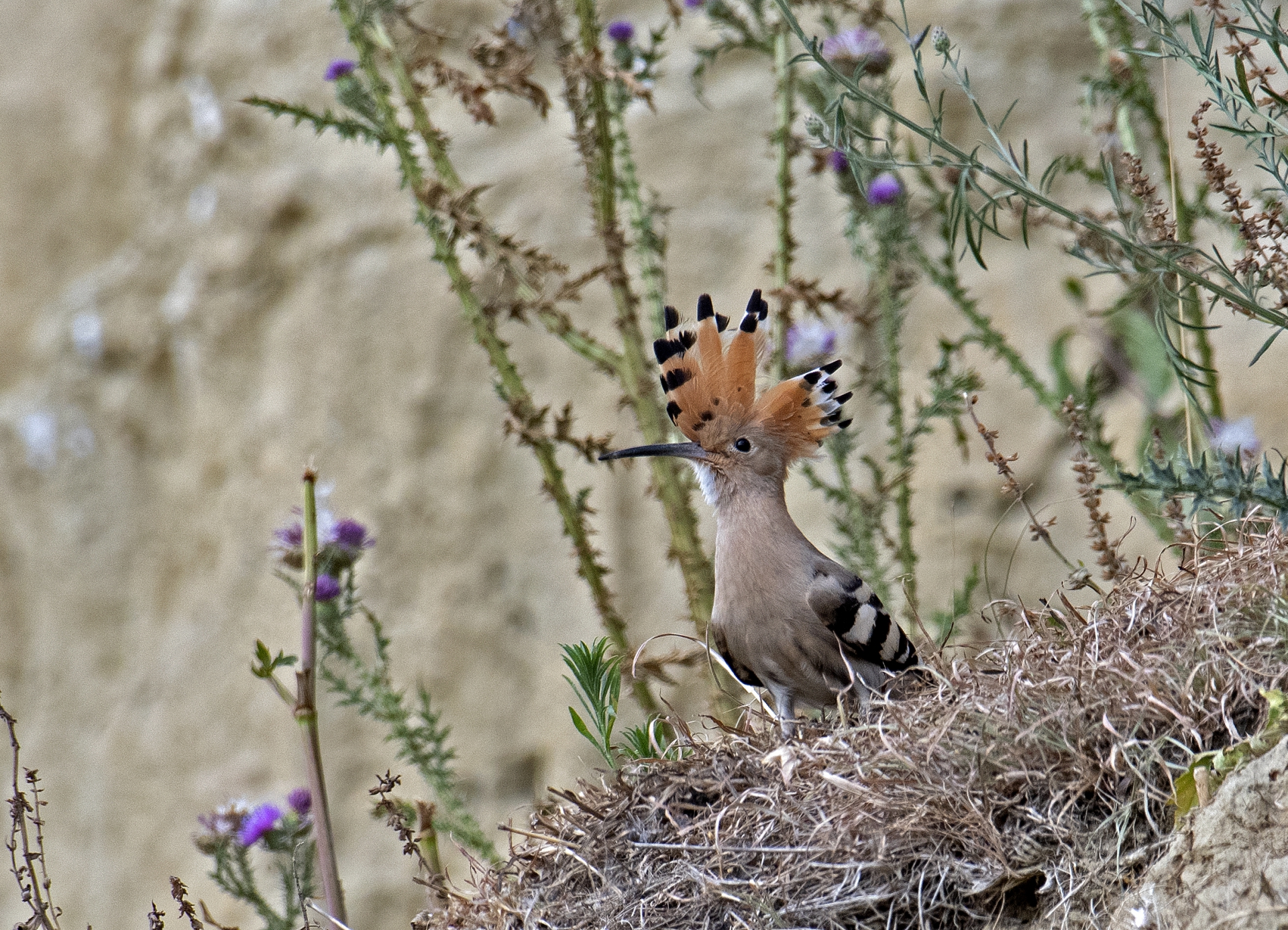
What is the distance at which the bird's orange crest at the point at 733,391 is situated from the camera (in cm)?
A: 265

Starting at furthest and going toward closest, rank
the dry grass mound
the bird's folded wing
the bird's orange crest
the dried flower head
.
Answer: the dried flower head < the bird's orange crest < the bird's folded wing < the dry grass mound

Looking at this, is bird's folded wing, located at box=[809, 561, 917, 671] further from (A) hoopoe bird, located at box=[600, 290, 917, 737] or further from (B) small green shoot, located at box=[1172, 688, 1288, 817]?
(B) small green shoot, located at box=[1172, 688, 1288, 817]

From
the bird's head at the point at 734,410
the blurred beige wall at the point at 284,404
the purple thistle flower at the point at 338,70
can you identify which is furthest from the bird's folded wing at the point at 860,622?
the blurred beige wall at the point at 284,404

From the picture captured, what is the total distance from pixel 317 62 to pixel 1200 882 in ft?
16.4

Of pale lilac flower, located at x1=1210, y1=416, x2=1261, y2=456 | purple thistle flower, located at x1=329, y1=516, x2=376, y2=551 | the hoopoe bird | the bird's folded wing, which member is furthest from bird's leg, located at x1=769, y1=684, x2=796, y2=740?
pale lilac flower, located at x1=1210, y1=416, x2=1261, y2=456

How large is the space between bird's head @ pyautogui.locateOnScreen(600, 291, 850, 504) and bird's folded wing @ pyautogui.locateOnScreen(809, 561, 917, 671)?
291 mm

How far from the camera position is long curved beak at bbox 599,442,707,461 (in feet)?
8.76

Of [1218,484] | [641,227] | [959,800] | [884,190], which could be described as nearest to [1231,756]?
[959,800]

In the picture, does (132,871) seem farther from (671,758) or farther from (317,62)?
(671,758)

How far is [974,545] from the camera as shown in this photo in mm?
4430

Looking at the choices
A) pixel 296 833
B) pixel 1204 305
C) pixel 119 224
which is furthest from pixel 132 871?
pixel 1204 305

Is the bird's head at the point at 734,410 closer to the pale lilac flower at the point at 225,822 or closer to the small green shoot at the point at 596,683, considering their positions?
the small green shoot at the point at 596,683

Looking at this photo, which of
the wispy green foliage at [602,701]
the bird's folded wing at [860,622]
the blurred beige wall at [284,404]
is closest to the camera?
the wispy green foliage at [602,701]

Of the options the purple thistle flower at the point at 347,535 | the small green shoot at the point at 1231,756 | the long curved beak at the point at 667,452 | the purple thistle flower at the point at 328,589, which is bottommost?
the small green shoot at the point at 1231,756
